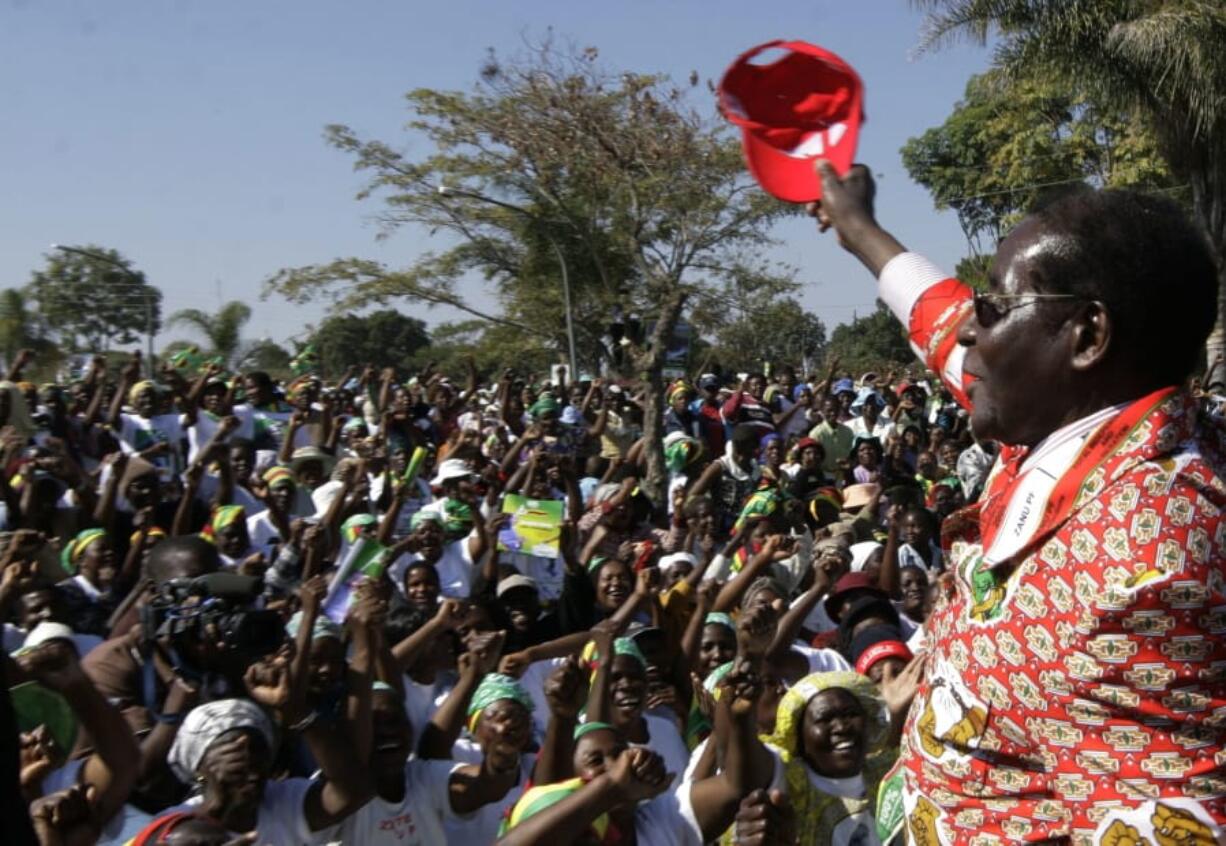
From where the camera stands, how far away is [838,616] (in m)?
6.18

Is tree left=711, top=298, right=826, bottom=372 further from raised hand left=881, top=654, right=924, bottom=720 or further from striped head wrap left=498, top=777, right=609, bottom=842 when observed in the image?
raised hand left=881, top=654, right=924, bottom=720

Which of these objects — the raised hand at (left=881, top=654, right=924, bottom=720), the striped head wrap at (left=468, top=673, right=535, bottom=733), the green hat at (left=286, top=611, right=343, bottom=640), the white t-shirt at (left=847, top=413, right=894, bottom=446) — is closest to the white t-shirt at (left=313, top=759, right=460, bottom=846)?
the striped head wrap at (left=468, top=673, right=535, bottom=733)

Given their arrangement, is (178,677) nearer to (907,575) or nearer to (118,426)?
(907,575)

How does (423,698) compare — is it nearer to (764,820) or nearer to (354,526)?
(764,820)

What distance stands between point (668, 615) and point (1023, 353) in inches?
162

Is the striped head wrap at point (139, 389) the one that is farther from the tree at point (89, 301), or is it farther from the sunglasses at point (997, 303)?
the tree at point (89, 301)

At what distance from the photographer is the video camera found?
388cm

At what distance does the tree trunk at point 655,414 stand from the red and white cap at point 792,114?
27.1ft

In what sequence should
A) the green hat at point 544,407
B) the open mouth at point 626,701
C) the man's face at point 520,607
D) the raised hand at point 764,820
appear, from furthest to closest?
the green hat at point 544,407 < the man's face at point 520,607 < the open mouth at point 626,701 < the raised hand at point 764,820

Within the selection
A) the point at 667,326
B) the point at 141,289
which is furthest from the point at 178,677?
the point at 141,289

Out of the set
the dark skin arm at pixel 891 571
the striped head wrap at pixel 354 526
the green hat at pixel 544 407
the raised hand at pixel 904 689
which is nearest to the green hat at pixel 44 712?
the raised hand at pixel 904 689

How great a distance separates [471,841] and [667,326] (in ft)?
26.4

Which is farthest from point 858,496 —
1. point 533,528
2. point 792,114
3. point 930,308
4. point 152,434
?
point 930,308

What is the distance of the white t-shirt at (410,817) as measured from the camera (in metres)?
3.83
